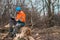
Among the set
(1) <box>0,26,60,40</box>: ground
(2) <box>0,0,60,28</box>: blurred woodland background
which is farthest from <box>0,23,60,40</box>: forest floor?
(2) <box>0,0,60,28</box>: blurred woodland background

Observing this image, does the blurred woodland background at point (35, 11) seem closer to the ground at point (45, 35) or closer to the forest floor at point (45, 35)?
the ground at point (45, 35)

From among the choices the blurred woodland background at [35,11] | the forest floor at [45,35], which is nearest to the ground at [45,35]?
the forest floor at [45,35]

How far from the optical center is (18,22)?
9.90 m

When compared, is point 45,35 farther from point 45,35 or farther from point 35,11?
point 35,11

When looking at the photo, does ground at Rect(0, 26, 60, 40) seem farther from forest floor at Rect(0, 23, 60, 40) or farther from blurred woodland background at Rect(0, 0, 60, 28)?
blurred woodland background at Rect(0, 0, 60, 28)

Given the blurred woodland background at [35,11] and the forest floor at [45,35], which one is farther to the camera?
the blurred woodland background at [35,11]

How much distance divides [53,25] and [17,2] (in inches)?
120

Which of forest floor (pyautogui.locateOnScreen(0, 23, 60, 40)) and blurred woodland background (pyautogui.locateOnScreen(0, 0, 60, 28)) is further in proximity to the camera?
blurred woodland background (pyautogui.locateOnScreen(0, 0, 60, 28))

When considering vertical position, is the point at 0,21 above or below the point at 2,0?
below

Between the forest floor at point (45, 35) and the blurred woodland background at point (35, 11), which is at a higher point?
the blurred woodland background at point (35, 11)

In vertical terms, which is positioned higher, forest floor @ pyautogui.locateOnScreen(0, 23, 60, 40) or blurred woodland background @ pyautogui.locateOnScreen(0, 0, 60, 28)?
blurred woodland background @ pyautogui.locateOnScreen(0, 0, 60, 28)

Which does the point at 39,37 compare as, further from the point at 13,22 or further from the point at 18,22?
the point at 18,22

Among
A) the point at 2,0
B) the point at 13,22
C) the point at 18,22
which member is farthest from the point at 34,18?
the point at 18,22

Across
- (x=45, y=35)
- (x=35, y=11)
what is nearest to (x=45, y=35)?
(x=45, y=35)
